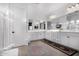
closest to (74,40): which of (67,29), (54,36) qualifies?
(67,29)

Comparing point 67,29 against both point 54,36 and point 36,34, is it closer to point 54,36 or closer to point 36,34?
point 54,36

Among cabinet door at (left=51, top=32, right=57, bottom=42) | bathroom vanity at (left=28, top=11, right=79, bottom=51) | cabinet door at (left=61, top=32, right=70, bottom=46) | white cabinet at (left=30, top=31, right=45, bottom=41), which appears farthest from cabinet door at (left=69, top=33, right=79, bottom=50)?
white cabinet at (left=30, top=31, right=45, bottom=41)

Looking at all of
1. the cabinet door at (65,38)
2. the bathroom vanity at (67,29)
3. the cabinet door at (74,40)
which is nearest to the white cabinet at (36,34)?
the bathroom vanity at (67,29)

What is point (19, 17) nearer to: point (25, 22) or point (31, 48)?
point (25, 22)

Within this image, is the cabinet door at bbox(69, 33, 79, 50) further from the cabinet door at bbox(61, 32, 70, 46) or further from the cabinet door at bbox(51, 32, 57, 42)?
the cabinet door at bbox(51, 32, 57, 42)

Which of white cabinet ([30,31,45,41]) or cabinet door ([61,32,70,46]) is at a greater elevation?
white cabinet ([30,31,45,41])

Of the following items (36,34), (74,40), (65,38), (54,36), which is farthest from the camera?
(54,36)

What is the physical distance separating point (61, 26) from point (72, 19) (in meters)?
0.45

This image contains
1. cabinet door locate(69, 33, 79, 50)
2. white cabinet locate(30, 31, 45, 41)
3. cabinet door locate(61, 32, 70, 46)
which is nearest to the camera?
cabinet door locate(69, 33, 79, 50)

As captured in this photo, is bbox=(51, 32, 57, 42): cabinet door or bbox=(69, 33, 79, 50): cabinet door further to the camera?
bbox=(51, 32, 57, 42): cabinet door

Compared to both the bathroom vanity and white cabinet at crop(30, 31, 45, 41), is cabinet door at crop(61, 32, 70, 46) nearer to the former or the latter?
the bathroom vanity

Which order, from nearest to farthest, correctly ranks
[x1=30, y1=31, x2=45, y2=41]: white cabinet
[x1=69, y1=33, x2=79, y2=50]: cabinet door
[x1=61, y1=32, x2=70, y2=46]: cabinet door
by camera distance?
[x1=69, y1=33, x2=79, y2=50]: cabinet door, [x1=30, y1=31, x2=45, y2=41]: white cabinet, [x1=61, y1=32, x2=70, y2=46]: cabinet door

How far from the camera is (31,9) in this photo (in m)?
2.74

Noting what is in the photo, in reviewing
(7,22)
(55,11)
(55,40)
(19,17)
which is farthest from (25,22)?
(55,40)
